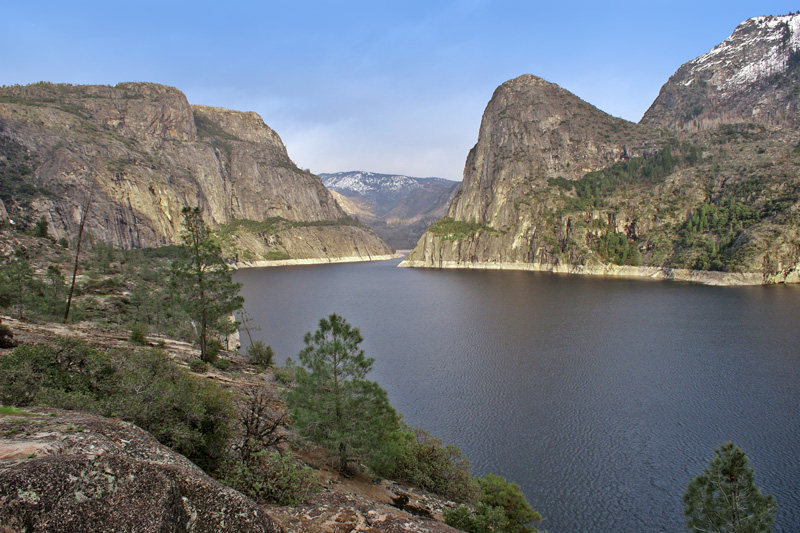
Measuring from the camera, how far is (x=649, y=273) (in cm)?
11581

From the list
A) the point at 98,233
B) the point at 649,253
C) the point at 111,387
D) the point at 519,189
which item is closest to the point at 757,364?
the point at 111,387

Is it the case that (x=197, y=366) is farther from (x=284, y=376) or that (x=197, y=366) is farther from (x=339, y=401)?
(x=339, y=401)

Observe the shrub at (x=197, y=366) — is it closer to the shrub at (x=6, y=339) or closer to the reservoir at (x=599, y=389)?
the shrub at (x=6, y=339)

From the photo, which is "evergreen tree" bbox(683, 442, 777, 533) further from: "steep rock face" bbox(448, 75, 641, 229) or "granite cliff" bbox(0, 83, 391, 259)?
"steep rock face" bbox(448, 75, 641, 229)

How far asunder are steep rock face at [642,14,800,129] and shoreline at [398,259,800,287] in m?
98.8

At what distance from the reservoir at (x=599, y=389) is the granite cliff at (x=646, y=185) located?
131ft

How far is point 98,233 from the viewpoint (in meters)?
137

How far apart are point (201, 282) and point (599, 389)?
3026 centimetres

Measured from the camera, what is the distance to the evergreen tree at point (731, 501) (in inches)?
499

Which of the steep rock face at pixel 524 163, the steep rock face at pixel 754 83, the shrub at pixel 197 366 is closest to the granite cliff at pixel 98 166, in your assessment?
the steep rock face at pixel 524 163

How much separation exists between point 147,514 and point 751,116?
22959 cm

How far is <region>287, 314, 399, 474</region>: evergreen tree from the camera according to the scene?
667 inches

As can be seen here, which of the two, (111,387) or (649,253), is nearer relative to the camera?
(111,387)

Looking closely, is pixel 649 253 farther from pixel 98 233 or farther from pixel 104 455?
pixel 98 233
